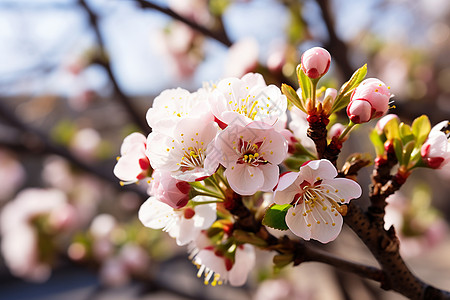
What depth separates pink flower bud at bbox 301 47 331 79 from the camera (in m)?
0.44

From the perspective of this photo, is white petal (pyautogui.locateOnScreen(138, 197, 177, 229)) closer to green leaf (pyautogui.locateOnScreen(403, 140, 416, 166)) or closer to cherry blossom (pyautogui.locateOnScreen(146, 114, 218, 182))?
cherry blossom (pyautogui.locateOnScreen(146, 114, 218, 182))

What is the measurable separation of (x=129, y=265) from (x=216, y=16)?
118 centimetres

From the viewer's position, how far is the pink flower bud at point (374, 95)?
0.42m

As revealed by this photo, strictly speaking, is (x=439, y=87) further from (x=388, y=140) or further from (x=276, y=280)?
(x=388, y=140)

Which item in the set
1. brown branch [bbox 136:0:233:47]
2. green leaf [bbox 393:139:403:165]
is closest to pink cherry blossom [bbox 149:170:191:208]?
green leaf [bbox 393:139:403:165]

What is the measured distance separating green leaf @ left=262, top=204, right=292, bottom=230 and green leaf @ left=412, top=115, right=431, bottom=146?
24cm

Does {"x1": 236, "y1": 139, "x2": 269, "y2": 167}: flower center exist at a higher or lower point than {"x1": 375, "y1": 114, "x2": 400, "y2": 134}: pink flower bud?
lower

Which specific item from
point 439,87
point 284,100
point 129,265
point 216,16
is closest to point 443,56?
point 439,87

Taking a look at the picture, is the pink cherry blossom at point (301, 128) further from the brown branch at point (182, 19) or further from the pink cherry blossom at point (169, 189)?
the brown branch at point (182, 19)

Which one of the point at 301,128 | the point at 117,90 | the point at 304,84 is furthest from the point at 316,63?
the point at 117,90

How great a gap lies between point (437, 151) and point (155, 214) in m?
0.42

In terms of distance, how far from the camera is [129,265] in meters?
1.62

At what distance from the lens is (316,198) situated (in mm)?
469

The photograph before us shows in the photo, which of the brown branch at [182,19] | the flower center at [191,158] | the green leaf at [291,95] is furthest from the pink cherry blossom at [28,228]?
the green leaf at [291,95]
